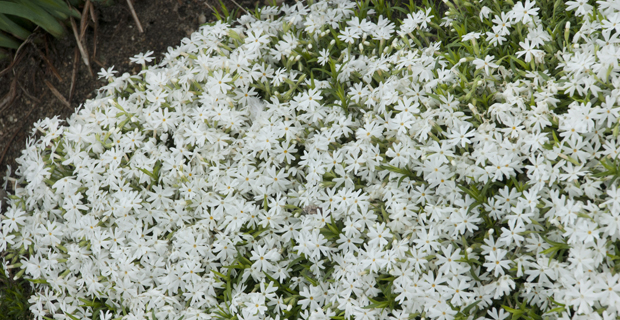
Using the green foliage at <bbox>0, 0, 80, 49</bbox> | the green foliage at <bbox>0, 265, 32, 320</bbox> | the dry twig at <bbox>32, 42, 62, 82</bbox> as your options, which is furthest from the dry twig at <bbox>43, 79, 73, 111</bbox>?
the green foliage at <bbox>0, 265, 32, 320</bbox>

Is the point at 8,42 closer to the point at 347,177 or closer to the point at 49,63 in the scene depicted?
the point at 49,63

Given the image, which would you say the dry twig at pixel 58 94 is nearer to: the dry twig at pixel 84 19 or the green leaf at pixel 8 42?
the green leaf at pixel 8 42

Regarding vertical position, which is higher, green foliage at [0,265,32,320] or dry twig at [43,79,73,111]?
dry twig at [43,79,73,111]

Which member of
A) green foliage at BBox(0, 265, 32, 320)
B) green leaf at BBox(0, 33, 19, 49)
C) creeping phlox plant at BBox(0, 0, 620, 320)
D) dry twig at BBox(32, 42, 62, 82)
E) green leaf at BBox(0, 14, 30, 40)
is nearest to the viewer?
creeping phlox plant at BBox(0, 0, 620, 320)

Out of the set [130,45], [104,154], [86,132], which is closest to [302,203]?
[104,154]

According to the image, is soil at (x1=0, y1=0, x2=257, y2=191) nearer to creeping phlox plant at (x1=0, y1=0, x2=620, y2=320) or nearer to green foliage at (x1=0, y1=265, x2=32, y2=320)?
creeping phlox plant at (x1=0, y1=0, x2=620, y2=320)

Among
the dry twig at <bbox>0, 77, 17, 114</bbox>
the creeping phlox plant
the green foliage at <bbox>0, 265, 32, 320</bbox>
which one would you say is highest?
the dry twig at <bbox>0, 77, 17, 114</bbox>

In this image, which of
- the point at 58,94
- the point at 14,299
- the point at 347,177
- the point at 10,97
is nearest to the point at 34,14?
the point at 58,94
